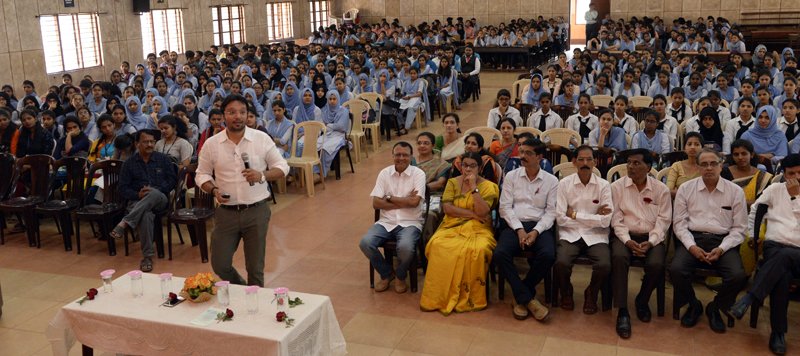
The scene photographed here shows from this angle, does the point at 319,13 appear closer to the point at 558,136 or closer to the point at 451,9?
the point at 451,9

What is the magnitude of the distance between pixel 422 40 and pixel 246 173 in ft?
57.5

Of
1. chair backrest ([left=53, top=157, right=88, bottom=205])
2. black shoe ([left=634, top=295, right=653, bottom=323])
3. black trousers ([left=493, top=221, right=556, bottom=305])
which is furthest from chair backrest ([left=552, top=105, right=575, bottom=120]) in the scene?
chair backrest ([left=53, top=157, right=88, bottom=205])

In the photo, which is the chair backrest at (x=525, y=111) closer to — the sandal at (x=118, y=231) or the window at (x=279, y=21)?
the sandal at (x=118, y=231)

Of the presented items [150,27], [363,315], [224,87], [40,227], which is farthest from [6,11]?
[363,315]

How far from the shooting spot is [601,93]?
10141 millimetres

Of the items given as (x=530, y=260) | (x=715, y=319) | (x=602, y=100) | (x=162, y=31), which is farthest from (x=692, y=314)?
(x=162, y=31)

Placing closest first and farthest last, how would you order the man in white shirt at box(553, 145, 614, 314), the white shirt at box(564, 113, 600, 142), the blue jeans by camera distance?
the man in white shirt at box(553, 145, 614, 314), the blue jeans, the white shirt at box(564, 113, 600, 142)

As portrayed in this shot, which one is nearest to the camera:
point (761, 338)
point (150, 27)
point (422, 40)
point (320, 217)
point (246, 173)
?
point (246, 173)

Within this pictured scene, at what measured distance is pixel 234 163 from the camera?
4.61 metres

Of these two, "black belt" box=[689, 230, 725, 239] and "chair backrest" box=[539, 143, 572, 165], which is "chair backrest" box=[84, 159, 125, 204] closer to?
"chair backrest" box=[539, 143, 572, 165]

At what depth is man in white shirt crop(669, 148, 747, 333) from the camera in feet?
15.9

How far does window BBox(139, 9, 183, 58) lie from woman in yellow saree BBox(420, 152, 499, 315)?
1339 centimetres

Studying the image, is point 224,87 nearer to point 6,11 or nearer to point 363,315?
point 6,11

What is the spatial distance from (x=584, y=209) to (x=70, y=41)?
1294cm
